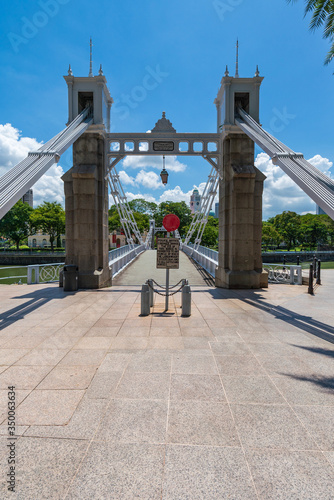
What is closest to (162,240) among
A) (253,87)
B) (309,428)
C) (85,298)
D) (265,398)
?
(85,298)

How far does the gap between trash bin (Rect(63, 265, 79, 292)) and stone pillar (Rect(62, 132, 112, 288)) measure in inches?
19.5

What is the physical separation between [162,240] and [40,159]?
4.63 metres

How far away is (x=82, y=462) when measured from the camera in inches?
96.4

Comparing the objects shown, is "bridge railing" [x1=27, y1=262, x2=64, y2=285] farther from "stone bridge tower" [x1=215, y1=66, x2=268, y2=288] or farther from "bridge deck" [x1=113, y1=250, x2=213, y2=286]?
"stone bridge tower" [x1=215, y1=66, x2=268, y2=288]

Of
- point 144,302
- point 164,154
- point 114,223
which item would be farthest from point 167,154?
point 114,223

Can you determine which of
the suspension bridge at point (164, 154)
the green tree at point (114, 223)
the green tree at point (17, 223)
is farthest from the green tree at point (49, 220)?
the suspension bridge at point (164, 154)

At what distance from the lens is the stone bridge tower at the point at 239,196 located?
37.5ft

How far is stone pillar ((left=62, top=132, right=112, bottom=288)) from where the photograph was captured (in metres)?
11.4

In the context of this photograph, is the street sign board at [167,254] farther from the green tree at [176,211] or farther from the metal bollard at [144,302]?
the green tree at [176,211]

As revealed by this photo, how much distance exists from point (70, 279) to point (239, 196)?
24.4ft

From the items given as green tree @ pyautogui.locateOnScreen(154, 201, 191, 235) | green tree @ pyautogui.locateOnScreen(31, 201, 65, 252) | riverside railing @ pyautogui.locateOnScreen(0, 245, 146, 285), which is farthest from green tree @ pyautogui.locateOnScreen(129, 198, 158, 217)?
riverside railing @ pyautogui.locateOnScreen(0, 245, 146, 285)

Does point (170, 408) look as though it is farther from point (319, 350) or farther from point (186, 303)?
point (186, 303)

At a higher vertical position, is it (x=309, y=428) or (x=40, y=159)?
(x=40, y=159)

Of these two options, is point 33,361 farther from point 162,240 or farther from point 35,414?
point 162,240
